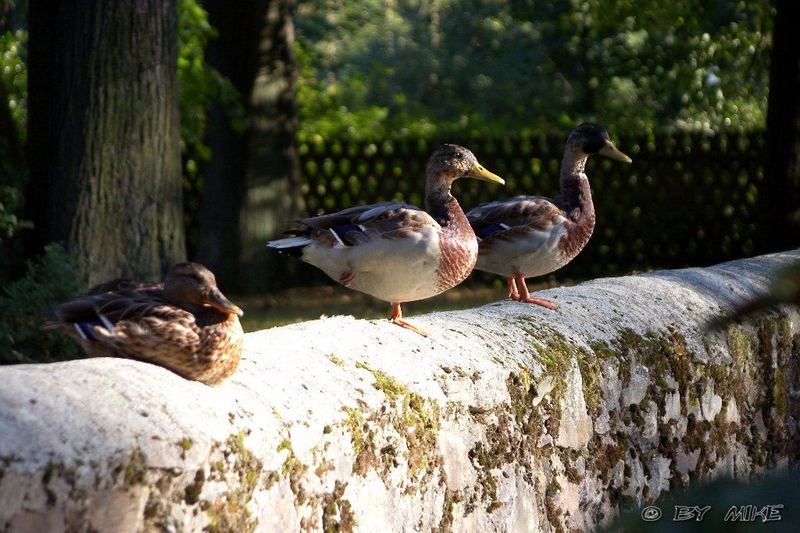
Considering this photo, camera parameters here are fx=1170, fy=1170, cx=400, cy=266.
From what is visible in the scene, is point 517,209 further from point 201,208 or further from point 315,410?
point 201,208

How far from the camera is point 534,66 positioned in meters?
24.1

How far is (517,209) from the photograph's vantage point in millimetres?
5309

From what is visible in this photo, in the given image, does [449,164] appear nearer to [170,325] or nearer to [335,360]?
[335,360]

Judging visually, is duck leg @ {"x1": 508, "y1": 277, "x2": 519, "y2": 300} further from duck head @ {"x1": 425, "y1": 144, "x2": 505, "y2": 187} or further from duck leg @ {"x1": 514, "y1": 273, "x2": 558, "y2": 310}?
duck head @ {"x1": 425, "y1": 144, "x2": 505, "y2": 187}

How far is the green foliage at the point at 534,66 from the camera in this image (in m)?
17.4

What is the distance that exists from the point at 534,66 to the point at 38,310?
18258 millimetres

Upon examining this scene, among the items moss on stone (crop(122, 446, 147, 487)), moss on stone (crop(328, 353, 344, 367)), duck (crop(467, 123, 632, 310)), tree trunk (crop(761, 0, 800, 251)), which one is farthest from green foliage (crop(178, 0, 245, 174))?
moss on stone (crop(122, 446, 147, 487))

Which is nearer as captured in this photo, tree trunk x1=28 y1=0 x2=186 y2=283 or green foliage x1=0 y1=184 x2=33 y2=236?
tree trunk x1=28 y1=0 x2=186 y2=283

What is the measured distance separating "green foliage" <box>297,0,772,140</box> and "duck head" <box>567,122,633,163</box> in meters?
9.73

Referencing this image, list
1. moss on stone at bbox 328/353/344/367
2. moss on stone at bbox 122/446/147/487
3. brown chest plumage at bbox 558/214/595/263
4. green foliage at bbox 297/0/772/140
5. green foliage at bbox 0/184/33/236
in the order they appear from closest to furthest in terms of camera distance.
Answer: moss on stone at bbox 122/446/147/487 → moss on stone at bbox 328/353/344/367 → brown chest plumage at bbox 558/214/595/263 → green foliage at bbox 0/184/33/236 → green foliage at bbox 297/0/772/140

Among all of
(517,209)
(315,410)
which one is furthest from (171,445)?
(517,209)

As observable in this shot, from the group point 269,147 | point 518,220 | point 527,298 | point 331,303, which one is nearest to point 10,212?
point 518,220

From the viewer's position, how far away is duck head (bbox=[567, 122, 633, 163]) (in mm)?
5688

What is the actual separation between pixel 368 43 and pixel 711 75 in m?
10.5
